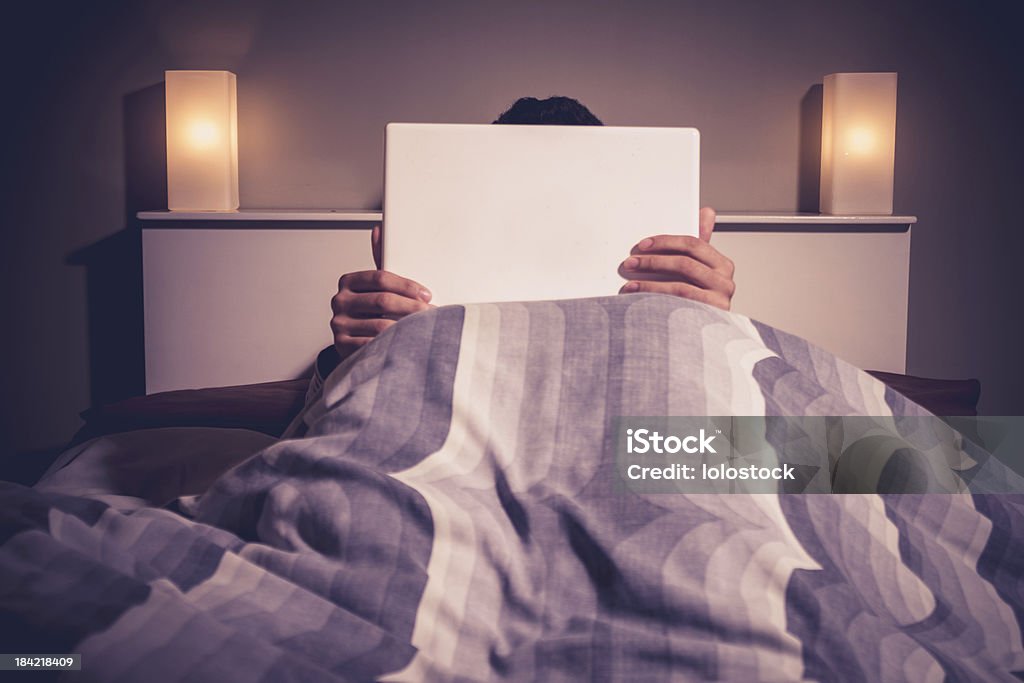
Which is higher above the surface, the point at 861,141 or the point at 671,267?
the point at 861,141

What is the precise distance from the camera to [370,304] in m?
1.00

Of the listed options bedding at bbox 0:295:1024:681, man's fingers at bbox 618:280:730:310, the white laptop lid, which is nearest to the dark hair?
the white laptop lid

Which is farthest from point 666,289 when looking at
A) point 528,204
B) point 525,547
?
point 525,547

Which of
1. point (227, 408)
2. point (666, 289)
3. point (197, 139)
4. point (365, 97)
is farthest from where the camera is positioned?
point (365, 97)

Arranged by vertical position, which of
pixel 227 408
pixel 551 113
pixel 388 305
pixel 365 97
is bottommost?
pixel 227 408

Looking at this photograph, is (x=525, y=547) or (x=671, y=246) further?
(x=671, y=246)

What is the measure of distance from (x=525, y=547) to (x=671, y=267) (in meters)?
0.49

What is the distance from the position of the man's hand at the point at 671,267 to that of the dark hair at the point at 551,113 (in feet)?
1.41

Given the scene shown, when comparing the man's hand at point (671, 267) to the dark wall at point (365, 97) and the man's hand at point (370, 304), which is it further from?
the dark wall at point (365, 97)

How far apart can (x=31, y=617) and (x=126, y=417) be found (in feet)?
2.78

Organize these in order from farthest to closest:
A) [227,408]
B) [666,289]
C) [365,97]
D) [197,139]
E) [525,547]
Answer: [365,97] → [197,139] → [227,408] → [666,289] → [525,547]

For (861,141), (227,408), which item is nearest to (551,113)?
(227,408)

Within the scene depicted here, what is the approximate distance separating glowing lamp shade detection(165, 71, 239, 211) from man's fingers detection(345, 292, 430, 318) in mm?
886

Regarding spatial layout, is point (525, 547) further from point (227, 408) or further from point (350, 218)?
point (350, 218)
